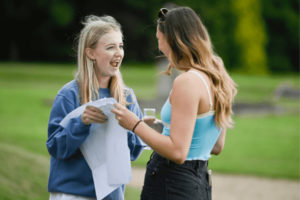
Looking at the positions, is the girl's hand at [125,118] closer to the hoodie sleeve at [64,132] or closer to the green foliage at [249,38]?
the hoodie sleeve at [64,132]

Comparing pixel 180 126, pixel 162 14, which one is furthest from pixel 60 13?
pixel 180 126

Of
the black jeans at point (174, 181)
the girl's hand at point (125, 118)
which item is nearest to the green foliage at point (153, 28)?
the black jeans at point (174, 181)

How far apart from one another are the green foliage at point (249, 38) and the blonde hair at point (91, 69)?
34380mm

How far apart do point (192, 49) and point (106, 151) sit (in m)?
0.74

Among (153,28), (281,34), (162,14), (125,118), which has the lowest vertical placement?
(281,34)

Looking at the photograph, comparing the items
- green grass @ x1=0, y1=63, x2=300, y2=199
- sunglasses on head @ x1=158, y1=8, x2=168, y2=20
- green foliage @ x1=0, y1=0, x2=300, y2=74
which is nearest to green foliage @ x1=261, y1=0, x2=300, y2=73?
green foliage @ x1=0, y1=0, x2=300, y2=74

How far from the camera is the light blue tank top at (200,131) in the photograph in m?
2.37

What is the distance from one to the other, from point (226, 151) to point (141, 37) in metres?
36.4

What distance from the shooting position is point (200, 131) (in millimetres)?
2395

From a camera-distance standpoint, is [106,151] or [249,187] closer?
[106,151]

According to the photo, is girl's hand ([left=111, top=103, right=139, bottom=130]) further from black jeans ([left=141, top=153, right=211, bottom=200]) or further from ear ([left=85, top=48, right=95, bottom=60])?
ear ([left=85, top=48, right=95, bottom=60])

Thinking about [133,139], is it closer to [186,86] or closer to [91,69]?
[91,69]

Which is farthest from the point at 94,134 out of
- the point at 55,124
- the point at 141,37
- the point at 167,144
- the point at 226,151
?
the point at 141,37

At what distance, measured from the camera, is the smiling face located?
2.86 m
